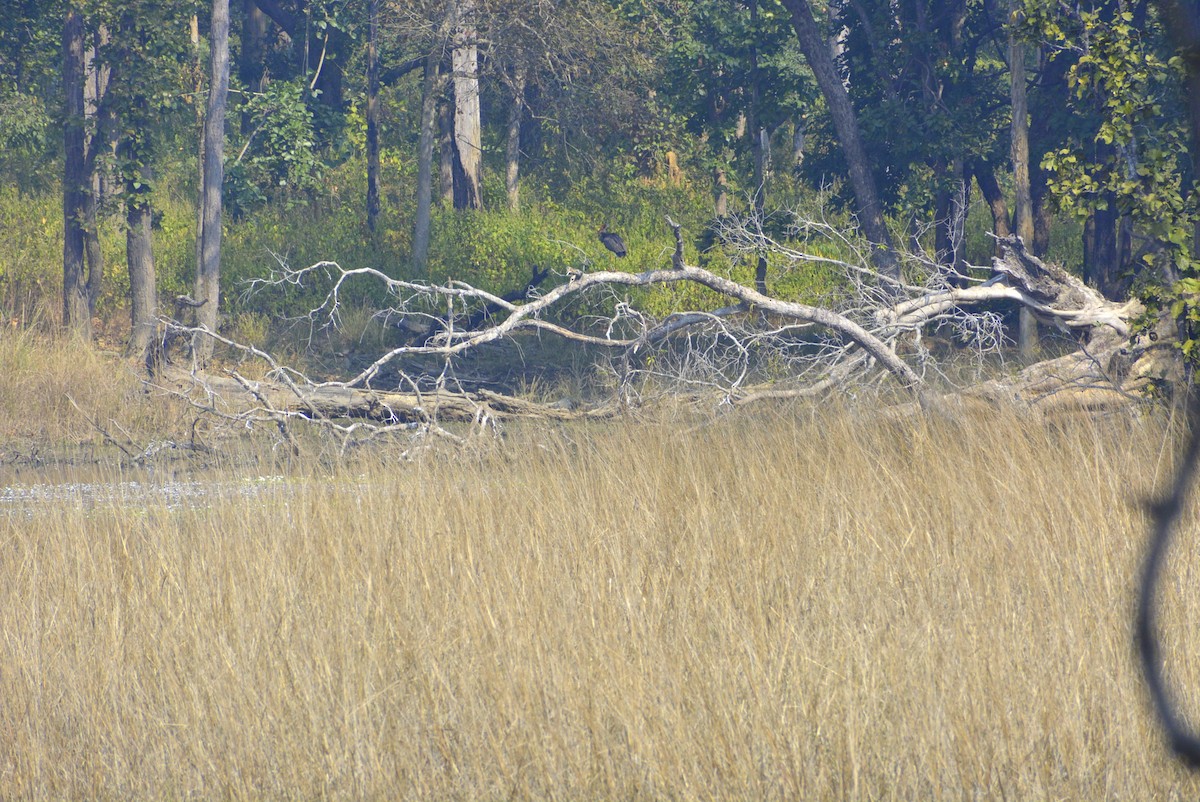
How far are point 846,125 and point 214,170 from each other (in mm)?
7636

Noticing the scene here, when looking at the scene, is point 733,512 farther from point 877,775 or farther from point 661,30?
point 661,30

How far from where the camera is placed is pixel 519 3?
727 inches

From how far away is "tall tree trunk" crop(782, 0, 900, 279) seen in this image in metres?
14.7

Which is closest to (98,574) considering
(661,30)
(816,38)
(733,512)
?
(733,512)

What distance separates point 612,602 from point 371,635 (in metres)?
0.87

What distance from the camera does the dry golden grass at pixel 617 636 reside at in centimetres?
→ 360

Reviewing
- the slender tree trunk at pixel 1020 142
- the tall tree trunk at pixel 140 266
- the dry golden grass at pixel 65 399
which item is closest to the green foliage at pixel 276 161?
the tall tree trunk at pixel 140 266

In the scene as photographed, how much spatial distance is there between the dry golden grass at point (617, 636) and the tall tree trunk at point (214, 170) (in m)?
9.46

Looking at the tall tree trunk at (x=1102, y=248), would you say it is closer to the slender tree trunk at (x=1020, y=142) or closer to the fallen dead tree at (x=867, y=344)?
the slender tree trunk at (x=1020, y=142)

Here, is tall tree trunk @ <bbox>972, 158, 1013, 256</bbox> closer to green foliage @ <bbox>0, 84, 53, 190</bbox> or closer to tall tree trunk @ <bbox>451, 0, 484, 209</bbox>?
tall tree trunk @ <bbox>451, 0, 484, 209</bbox>

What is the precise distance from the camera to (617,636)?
4.35 meters

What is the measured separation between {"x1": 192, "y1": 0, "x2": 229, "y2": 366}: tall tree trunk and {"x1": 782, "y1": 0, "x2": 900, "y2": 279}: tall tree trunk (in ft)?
22.0

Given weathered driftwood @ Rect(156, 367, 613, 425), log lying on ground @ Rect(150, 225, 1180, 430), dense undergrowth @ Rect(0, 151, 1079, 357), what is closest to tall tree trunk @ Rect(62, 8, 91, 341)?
dense undergrowth @ Rect(0, 151, 1079, 357)

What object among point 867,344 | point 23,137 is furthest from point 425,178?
point 867,344
